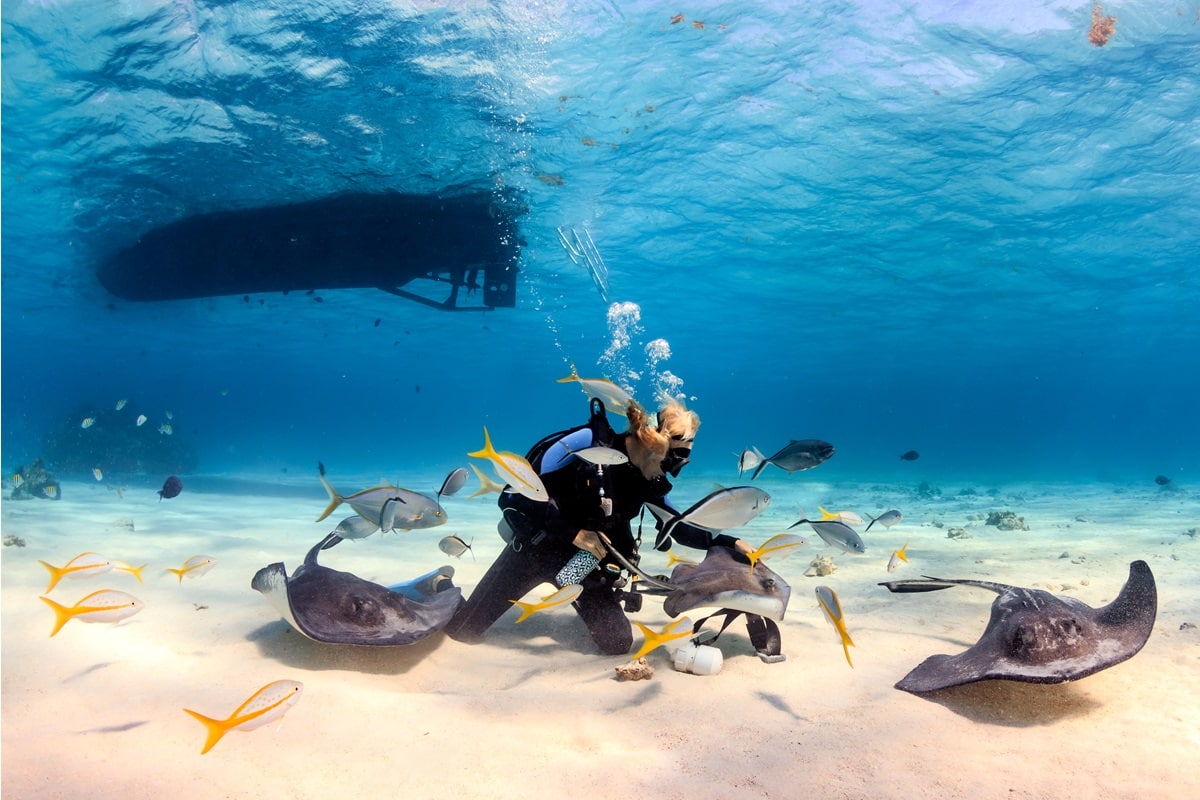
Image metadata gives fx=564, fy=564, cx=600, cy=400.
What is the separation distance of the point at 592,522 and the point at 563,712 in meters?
1.35

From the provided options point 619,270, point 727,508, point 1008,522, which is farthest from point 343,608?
point 619,270

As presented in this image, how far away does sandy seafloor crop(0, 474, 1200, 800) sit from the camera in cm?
250

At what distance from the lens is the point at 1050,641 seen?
289 cm

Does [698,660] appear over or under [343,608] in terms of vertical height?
under

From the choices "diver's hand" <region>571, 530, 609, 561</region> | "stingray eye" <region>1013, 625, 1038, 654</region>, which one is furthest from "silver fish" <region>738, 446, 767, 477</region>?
"stingray eye" <region>1013, 625, 1038, 654</region>

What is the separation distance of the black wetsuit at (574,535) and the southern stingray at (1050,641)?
5.78 ft

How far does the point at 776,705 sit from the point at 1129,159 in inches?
871

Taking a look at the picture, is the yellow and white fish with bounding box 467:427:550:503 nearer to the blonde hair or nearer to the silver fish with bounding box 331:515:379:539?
the blonde hair

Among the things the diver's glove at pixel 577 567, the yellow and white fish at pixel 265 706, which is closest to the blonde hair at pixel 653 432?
the diver's glove at pixel 577 567

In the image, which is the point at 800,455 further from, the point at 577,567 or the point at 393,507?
the point at 393,507

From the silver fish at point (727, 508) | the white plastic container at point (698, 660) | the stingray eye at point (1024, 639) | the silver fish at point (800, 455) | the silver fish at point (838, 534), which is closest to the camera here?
the stingray eye at point (1024, 639)

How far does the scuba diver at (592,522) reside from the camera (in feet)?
14.1

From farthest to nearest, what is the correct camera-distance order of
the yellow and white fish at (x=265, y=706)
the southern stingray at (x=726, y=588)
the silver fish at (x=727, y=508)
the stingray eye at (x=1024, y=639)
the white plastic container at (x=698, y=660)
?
1. the white plastic container at (x=698, y=660)
2. the silver fish at (x=727, y=508)
3. the southern stingray at (x=726, y=588)
4. the stingray eye at (x=1024, y=639)
5. the yellow and white fish at (x=265, y=706)

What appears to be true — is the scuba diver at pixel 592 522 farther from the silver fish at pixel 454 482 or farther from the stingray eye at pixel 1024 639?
the stingray eye at pixel 1024 639
